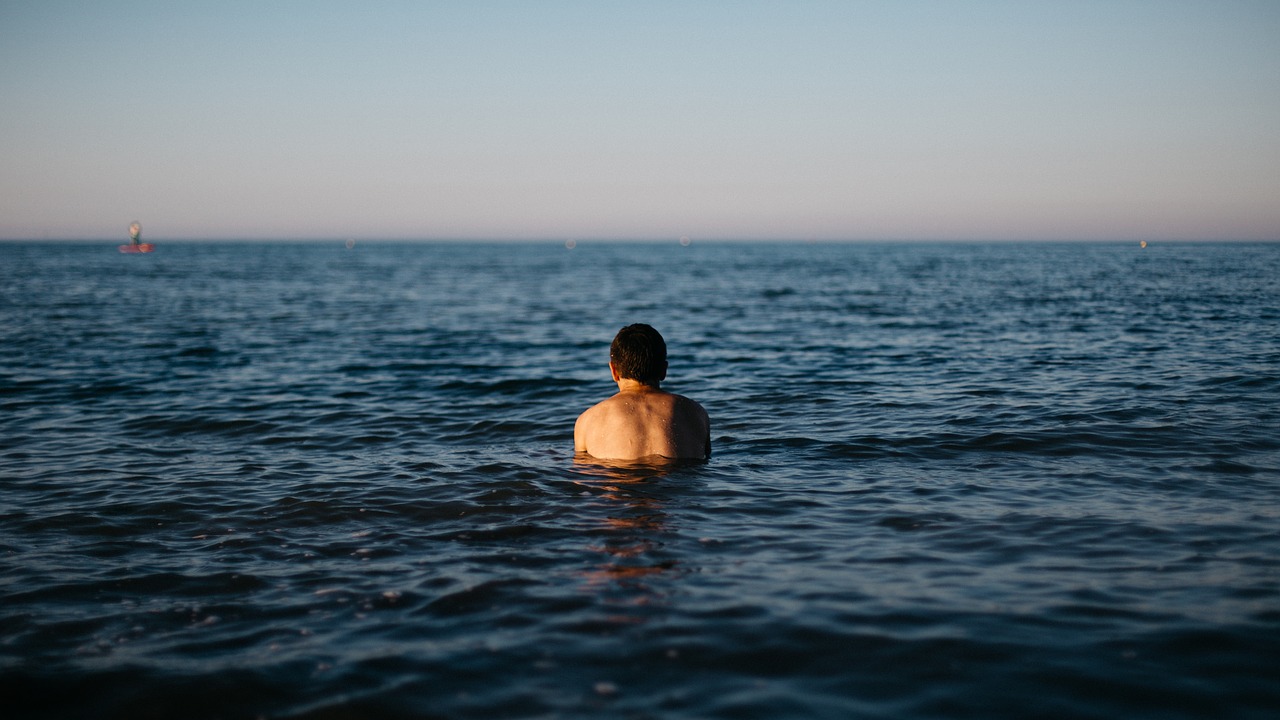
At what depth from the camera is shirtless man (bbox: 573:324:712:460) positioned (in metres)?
7.44

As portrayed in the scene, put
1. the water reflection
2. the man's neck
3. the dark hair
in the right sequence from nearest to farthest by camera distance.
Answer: the water reflection → the dark hair → the man's neck

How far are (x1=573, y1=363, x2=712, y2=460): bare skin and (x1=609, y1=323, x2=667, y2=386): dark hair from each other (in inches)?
3.8

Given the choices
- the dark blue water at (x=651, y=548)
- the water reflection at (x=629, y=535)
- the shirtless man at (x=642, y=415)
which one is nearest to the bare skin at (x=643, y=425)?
the shirtless man at (x=642, y=415)

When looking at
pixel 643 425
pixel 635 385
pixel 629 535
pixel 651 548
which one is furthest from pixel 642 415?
pixel 651 548

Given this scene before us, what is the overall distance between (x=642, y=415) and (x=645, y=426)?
0.10 m

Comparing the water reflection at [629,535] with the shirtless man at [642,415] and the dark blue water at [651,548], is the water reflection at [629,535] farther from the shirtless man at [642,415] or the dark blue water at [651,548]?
the shirtless man at [642,415]

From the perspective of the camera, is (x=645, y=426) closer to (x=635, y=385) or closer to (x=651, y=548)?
(x=635, y=385)

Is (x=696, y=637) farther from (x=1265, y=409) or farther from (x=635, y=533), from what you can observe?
(x=1265, y=409)

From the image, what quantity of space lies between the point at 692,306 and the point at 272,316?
51.5 feet

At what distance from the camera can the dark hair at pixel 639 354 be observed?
291 inches

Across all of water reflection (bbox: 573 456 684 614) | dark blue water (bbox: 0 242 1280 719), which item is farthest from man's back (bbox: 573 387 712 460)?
dark blue water (bbox: 0 242 1280 719)

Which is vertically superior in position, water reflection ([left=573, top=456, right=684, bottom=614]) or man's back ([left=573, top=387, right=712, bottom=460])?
man's back ([left=573, top=387, right=712, bottom=460])

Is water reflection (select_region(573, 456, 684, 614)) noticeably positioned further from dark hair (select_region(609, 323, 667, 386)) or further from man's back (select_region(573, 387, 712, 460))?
dark hair (select_region(609, 323, 667, 386))

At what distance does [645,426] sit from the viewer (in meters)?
7.75
